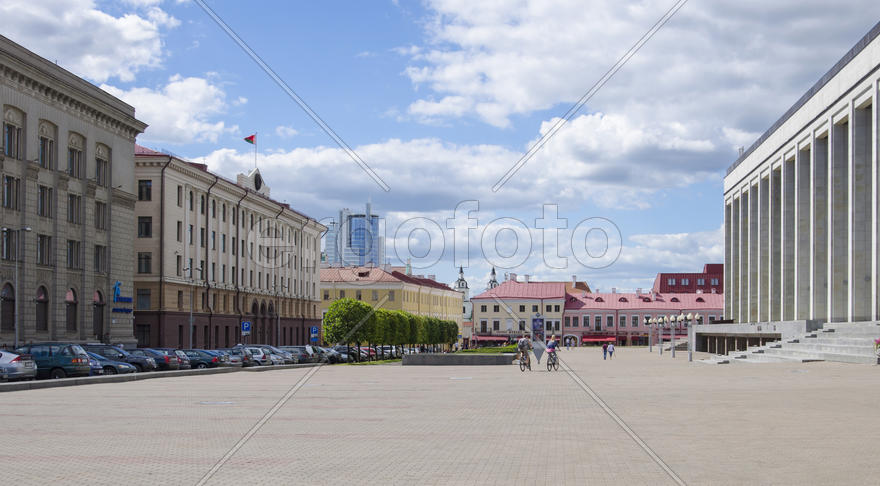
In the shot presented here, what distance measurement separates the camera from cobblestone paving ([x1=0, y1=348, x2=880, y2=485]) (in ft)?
37.3

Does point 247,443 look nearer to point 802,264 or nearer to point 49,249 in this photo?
point 49,249

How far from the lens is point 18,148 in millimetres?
52312

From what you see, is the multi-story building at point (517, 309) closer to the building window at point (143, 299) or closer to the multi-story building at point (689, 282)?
the multi-story building at point (689, 282)

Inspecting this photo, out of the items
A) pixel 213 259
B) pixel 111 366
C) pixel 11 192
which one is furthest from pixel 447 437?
pixel 213 259

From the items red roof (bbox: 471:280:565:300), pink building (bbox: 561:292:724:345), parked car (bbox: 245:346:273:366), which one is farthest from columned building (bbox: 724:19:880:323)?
red roof (bbox: 471:280:565:300)

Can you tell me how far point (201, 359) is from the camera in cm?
5028

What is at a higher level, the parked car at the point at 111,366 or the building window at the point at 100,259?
the building window at the point at 100,259

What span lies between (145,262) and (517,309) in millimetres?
92891

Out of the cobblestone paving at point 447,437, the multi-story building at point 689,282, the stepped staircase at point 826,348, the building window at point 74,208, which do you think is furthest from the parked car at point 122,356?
the multi-story building at point 689,282

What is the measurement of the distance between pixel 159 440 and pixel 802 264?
183 ft

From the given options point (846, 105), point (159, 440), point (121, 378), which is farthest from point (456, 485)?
point (846, 105)

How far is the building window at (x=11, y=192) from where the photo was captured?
5109 centimetres

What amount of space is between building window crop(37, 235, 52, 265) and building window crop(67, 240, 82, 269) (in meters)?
2.34

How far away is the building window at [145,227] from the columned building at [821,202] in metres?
48.0
